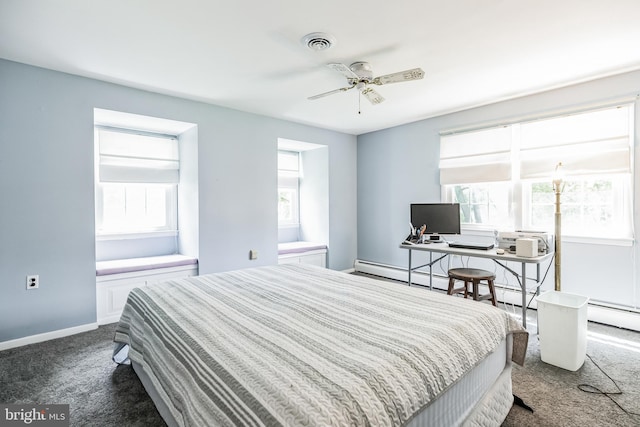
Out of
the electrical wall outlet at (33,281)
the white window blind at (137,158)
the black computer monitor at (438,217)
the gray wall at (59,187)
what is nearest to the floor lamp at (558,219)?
the black computer monitor at (438,217)

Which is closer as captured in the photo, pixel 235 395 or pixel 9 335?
pixel 235 395

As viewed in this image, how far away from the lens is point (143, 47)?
2.41 metres

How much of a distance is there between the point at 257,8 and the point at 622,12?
2357mm

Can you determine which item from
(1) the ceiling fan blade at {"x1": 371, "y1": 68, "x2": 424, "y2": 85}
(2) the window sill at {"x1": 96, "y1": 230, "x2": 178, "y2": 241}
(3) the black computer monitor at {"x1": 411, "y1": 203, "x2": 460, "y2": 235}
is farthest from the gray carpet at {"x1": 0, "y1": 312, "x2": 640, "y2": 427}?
(1) the ceiling fan blade at {"x1": 371, "y1": 68, "x2": 424, "y2": 85}

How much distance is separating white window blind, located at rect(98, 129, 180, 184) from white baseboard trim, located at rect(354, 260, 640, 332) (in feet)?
10.7

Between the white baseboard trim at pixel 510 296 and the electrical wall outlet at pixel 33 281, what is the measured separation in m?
4.12

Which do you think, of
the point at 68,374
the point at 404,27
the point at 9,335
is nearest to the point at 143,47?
the point at 404,27

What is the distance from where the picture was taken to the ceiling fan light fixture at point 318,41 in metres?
2.24

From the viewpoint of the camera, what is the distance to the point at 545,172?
3.35m

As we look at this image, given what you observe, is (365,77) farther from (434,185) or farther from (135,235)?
(135,235)

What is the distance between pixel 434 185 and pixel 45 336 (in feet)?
15.1

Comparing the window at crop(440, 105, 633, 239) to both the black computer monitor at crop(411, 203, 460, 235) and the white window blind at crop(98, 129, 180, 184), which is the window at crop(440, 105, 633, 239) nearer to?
the black computer monitor at crop(411, 203, 460, 235)

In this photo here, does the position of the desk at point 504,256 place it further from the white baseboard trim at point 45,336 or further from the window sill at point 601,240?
the white baseboard trim at point 45,336

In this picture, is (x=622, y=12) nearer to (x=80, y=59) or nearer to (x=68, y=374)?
(x=80, y=59)
